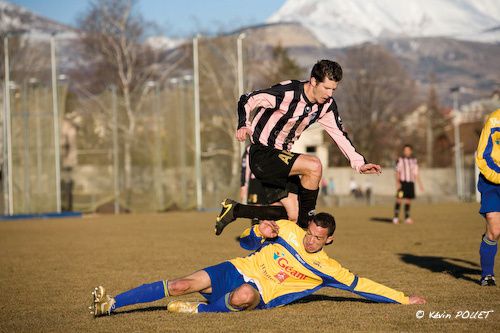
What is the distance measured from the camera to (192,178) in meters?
37.3

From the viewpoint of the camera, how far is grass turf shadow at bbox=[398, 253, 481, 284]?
11.5 meters

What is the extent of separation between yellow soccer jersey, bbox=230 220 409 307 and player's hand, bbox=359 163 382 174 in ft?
3.61

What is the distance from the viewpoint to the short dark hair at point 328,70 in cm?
898

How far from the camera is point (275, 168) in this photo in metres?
9.27

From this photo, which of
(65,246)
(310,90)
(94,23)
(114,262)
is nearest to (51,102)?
(94,23)

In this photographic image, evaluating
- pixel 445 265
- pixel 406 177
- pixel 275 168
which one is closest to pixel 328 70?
pixel 275 168

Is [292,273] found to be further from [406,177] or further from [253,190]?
[406,177]

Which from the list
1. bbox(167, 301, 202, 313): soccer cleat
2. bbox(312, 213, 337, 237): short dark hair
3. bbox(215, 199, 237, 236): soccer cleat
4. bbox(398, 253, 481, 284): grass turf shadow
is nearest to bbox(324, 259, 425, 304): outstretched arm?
bbox(312, 213, 337, 237): short dark hair

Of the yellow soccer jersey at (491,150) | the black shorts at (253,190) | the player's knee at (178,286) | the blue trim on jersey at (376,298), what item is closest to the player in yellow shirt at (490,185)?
the yellow soccer jersey at (491,150)

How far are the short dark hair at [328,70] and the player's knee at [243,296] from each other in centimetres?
243

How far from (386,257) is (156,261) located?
3805 millimetres

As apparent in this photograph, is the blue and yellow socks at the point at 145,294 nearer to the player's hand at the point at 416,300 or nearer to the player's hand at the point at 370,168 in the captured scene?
the player's hand at the point at 416,300

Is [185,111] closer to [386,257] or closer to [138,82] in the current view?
[138,82]

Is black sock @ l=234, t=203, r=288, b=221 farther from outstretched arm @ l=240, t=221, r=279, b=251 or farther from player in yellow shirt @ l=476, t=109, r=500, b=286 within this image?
player in yellow shirt @ l=476, t=109, r=500, b=286
